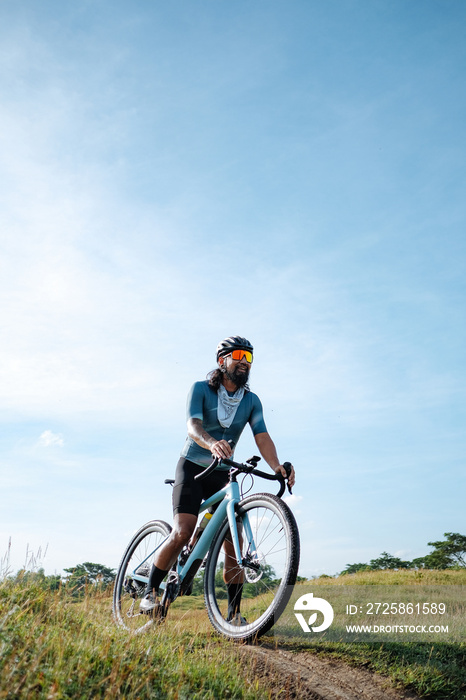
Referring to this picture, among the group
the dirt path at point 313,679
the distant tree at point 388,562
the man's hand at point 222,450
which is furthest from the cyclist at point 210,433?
the distant tree at point 388,562

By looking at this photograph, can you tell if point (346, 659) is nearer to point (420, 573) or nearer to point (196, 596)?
point (196, 596)

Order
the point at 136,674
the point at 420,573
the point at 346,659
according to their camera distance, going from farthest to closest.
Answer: the point at 420,573 → the point at 346,659 → the point at 136,674

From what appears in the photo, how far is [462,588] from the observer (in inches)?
528

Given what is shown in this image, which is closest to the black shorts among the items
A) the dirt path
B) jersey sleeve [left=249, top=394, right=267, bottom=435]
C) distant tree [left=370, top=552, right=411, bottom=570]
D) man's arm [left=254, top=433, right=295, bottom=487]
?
man's arm [left=254, top=433, right=295, bottom=487]

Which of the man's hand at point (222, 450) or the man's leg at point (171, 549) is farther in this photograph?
the man's leg at point (171, 549)

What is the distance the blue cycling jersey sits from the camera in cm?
638

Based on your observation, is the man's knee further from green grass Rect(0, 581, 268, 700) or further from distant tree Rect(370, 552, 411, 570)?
distant tree Rect(370, 552, 411, 570)

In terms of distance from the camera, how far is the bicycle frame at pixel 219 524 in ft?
17.8

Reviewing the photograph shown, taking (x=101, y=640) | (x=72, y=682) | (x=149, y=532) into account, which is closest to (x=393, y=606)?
(x=149, y=532)

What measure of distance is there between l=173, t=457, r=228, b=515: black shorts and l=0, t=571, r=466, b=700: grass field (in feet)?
3.91

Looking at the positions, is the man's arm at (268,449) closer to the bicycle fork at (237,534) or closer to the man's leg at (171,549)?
the bicycle fork at (237,534)

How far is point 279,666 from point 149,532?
3.44 m

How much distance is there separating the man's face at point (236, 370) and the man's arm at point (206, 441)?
68 cm

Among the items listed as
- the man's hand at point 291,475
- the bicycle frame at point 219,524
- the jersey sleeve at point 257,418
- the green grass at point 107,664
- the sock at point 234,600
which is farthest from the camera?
the jersey sleeve at point 257,418
